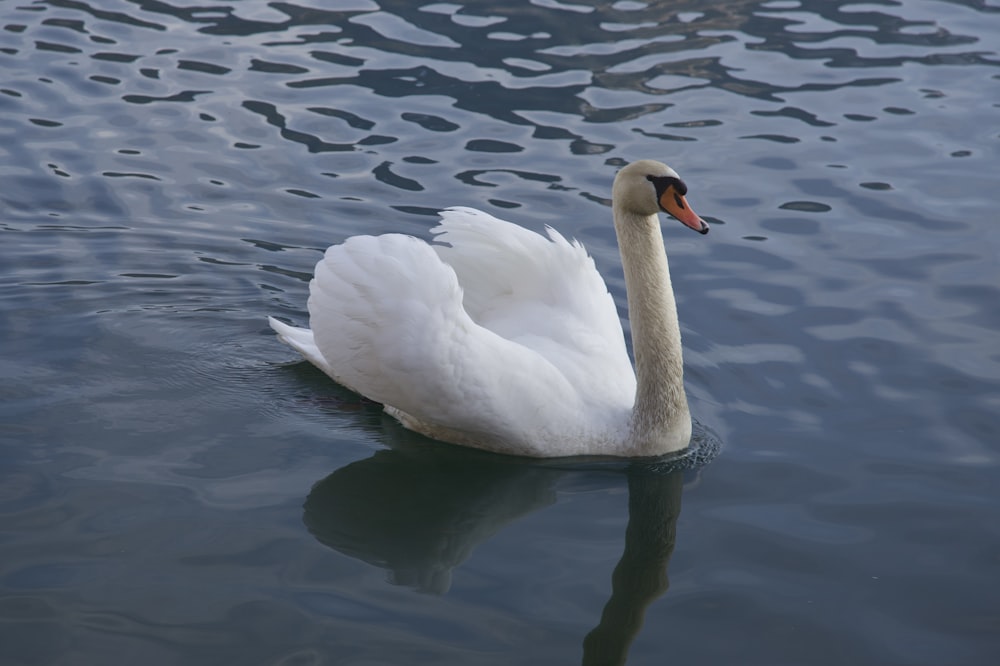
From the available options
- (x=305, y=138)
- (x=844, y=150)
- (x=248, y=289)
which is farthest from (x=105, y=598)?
(x=844, y=150)

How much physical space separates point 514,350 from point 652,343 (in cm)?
75

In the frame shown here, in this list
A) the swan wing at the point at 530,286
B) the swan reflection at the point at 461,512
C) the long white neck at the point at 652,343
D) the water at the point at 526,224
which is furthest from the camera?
the swan wing at the point at 530,286

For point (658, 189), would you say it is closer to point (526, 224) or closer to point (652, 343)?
point (652, 343)

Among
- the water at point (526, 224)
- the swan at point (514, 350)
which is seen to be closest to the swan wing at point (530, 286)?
the swan at point (514, 350)

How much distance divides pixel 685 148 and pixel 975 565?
18.9 feet

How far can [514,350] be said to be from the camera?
6766 mm

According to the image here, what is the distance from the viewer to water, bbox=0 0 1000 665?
5.64 meters

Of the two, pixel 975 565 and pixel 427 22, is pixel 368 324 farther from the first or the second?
pixel 427 22

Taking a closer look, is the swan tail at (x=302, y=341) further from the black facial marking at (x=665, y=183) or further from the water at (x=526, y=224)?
the black facial marking at (x=665, y=183)

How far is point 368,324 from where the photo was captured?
6.84 m

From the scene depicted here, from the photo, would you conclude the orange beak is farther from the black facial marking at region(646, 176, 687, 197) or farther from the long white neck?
the long white neck

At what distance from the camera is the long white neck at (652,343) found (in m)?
6.90

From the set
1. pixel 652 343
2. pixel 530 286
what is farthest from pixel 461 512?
pixel 530 286

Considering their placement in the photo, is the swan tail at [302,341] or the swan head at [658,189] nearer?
the swan head at [658,189]
